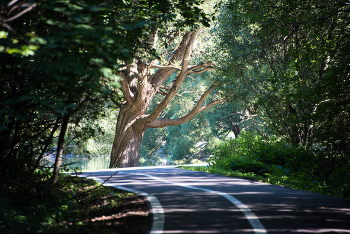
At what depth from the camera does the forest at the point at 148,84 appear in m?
5.21

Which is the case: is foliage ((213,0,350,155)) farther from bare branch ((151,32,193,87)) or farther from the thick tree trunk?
the thick tree trunk

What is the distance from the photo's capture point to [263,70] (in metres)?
17.6

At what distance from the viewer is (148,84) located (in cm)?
2173

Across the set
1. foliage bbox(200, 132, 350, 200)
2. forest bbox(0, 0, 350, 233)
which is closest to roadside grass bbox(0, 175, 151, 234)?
forest bbox(0, 0, 350, 233)

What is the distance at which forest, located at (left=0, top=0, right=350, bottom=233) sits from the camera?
521cm

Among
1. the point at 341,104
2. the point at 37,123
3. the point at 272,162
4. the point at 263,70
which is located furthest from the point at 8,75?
the point at 263,70

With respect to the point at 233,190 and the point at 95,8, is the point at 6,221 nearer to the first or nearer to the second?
the point at 95,8

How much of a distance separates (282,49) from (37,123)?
1310 centimetres

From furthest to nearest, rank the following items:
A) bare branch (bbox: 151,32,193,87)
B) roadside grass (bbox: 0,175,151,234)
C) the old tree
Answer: bare branch (bbox: 151,32,193,87) < the old tree < roadside grass (bbox: 0,175,151,234)

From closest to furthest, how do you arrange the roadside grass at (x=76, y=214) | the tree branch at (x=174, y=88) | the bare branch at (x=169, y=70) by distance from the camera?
1. the roadside grass at (x=76, y=214)
2. the tree branch at (x=174, y=88)
3. the bare branch at (x=169, y=70)

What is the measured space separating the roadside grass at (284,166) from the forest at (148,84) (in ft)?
0.19

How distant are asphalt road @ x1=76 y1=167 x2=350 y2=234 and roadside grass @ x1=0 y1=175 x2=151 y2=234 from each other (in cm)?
40

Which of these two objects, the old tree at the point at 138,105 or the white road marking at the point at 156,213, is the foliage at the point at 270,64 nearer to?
the old tree at the point at 138,105

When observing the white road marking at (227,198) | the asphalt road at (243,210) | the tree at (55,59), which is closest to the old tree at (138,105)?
the tree at (55,59)
